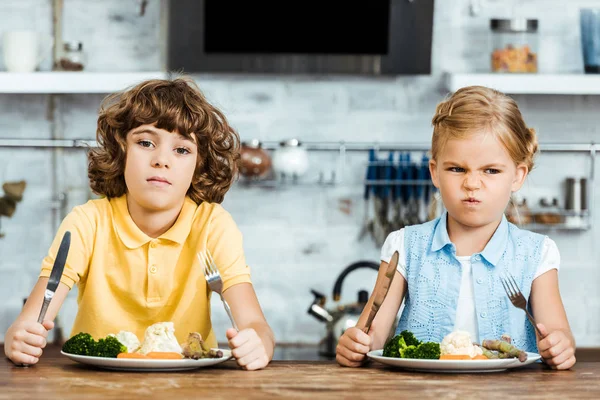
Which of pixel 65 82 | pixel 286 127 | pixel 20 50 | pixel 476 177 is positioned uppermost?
pixel 20 50

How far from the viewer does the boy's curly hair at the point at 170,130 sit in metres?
1.58

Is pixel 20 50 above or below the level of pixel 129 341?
above

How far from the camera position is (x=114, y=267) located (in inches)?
65.7

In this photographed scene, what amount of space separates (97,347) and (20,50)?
6.59ft

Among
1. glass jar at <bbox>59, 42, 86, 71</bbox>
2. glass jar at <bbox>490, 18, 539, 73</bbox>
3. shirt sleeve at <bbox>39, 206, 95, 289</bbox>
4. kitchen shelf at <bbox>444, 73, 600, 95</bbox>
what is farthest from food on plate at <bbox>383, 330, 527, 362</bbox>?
glass jar at <bbox>59, 42, 86, 71</bbox>

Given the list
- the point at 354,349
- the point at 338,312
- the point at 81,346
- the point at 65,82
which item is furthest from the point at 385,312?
the point at 65,82

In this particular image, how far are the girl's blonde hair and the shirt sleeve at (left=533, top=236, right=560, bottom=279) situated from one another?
0.16m

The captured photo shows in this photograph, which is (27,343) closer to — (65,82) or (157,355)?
(157,355)

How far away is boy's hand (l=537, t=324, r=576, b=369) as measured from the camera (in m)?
1.34

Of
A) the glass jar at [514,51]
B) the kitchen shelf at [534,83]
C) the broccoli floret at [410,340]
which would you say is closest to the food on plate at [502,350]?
the broccoli floret at [410,340]

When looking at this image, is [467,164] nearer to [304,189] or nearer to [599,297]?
[304,189]

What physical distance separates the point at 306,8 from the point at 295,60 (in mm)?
185

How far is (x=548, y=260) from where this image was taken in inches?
63.7

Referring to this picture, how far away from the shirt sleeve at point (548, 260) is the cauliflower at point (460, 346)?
0.35m
